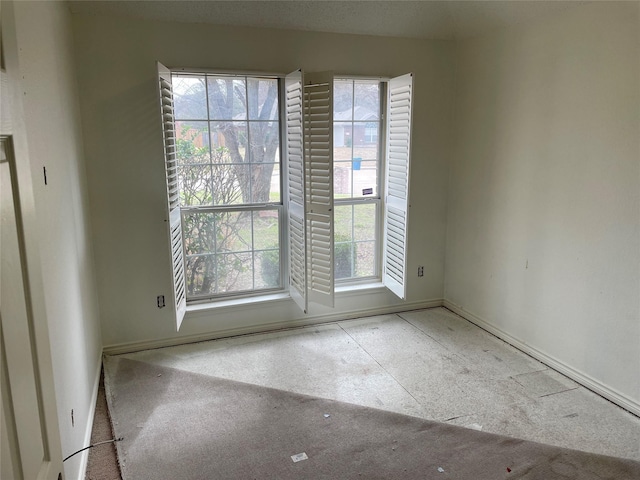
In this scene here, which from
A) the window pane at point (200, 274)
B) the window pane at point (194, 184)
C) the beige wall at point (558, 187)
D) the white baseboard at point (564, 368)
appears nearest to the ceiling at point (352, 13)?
the beige wall at point (558, 187)

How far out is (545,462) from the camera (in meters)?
2.19

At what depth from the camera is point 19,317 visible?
842 millimetres

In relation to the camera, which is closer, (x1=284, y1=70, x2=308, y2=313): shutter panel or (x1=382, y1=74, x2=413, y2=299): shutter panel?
(x1=284, y1=70, x2=308, y2=313): shutter panel

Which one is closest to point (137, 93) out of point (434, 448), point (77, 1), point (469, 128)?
point (77, 1)

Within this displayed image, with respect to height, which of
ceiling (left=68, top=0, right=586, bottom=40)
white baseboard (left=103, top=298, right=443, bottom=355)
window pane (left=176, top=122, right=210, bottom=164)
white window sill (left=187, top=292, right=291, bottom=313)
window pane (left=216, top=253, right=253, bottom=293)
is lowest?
white baseboard (left=103, top=298, right=443, bottom=355)

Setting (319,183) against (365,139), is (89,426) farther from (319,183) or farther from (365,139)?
(365,139)

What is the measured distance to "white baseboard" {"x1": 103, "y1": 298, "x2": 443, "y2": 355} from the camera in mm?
3355

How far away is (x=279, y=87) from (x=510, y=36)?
5.45 ft

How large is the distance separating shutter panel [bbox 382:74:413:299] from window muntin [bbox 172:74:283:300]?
899 millimetres

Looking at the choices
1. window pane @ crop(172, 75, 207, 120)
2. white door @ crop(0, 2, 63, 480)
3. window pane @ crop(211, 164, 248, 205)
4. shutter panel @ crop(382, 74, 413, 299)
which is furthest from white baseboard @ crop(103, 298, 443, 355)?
white door @ crop(0, 2, 63, 480)

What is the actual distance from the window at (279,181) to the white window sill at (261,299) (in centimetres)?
7

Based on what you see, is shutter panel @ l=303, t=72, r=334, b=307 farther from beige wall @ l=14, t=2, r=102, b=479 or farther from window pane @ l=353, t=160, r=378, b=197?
beige wall @ l=14, t=2, r=102, b=479

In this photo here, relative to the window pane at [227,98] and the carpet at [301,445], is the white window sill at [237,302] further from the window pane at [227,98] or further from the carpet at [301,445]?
the window pane at [227,98]

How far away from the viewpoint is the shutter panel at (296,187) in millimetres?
3223
